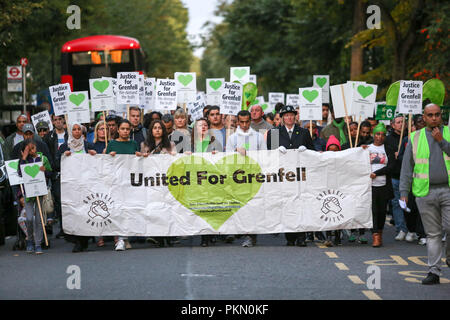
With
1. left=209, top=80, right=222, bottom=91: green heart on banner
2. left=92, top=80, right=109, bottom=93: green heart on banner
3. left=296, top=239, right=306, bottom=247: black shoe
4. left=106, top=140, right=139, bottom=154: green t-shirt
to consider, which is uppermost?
left=209, top=80, right=222, bottom=91: green heart on banner

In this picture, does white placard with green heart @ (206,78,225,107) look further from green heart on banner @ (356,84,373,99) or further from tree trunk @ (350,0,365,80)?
tree trunk @ (350,0,365,80)

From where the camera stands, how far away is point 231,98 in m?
15.4

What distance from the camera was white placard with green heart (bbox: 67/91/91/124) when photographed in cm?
1437

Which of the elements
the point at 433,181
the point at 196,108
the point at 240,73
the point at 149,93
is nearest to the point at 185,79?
the point at 149,93

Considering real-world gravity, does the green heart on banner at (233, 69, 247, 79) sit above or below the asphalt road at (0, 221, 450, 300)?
above

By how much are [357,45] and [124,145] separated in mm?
17832

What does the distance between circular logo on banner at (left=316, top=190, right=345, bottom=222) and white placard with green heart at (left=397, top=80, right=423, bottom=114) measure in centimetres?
236

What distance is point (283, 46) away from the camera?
45938mm

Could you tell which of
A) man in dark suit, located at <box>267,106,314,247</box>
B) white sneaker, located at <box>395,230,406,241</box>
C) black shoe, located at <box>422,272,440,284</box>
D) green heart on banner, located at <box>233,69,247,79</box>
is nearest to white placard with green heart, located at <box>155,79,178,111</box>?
green heart on banner, located at <box>233,69,247,79</box>

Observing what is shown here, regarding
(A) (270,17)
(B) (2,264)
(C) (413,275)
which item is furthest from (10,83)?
(A) (270,17)

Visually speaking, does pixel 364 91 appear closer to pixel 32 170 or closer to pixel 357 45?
pixel 32 170

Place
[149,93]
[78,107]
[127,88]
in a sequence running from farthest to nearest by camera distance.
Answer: [149,93] < [127,88] < [78,107]

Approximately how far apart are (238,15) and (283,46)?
9.18ft
